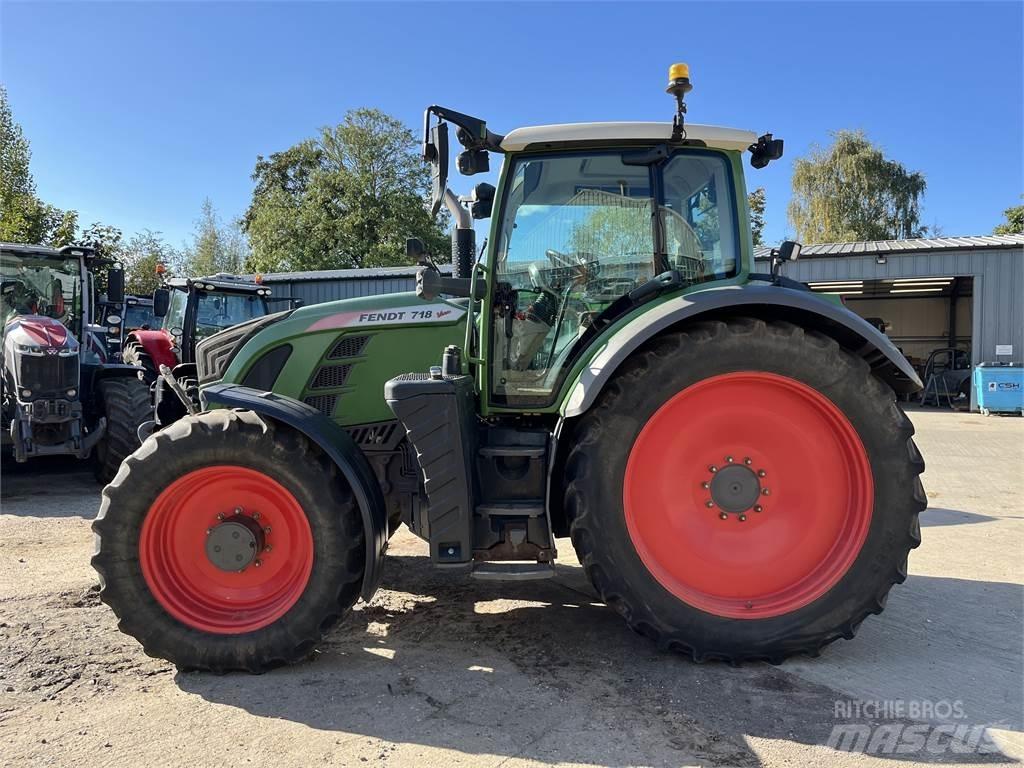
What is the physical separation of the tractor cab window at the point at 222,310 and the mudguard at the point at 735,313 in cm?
803


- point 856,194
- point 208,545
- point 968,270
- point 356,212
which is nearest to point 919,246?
point 968,270

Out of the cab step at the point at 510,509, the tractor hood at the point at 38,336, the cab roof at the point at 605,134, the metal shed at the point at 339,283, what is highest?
the metal shed at the point at 339,283

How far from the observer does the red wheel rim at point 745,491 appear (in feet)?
9.51

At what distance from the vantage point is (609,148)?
310cm

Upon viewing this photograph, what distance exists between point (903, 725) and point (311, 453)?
2.48 meters

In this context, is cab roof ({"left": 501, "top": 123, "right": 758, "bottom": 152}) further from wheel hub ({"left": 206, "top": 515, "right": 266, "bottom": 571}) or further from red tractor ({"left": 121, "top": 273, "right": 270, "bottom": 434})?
red tractor ({"left": 121, "top": 273, "right": 270, "bottom": 434})

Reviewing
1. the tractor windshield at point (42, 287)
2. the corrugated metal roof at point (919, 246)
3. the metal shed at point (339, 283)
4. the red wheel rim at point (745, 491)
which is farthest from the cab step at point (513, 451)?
the metal shed at point (339, 283)

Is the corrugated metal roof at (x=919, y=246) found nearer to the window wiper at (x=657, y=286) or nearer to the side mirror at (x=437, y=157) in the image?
the window wiper at (x=657, y=286)

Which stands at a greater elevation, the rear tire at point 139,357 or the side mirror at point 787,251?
the side mirror at point 787,251

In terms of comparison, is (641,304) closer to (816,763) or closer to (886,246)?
(816,763)

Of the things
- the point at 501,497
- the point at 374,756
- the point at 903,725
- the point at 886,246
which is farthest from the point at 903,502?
the point at 886,246

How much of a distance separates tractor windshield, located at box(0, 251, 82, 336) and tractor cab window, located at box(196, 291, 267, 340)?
2037mm

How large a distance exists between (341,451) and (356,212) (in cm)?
2598

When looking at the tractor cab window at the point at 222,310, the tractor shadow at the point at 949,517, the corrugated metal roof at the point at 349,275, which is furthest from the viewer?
the corrugated metal roof at the point at 349,275
